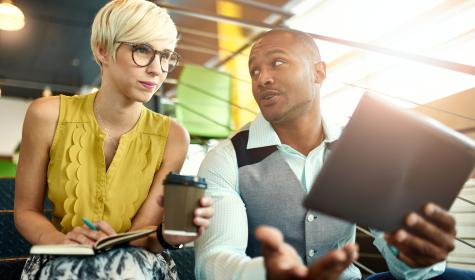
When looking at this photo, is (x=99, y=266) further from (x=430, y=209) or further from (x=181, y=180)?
(x=430, y=209)

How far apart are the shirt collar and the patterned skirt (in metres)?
0.54

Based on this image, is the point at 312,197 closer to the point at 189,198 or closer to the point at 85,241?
the point at 189,198

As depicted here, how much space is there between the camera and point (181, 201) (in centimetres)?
109

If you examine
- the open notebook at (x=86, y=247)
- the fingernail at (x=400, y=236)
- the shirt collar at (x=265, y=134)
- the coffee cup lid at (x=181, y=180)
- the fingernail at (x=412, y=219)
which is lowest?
the open notebook at (x=86, y=247)

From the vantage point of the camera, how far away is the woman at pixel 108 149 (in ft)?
4.92

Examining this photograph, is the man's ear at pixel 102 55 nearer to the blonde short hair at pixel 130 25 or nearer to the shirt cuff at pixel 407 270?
the blonde short hair at pixel 130 25

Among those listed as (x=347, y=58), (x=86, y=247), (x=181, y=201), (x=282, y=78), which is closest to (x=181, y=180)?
(x=181, y=201)

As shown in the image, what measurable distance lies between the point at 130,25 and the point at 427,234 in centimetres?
108

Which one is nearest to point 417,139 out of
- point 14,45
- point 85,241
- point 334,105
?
point 85,241

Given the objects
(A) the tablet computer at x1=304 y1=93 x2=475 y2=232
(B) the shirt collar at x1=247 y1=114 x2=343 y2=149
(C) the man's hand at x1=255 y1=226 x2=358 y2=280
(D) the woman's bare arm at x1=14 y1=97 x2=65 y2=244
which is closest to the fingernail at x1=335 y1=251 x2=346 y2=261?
(C) the man's hand at x1=255 y1=226 x2=358 y2=280

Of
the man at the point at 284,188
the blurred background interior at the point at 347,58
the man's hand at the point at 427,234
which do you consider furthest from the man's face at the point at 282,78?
the man's hand at the point at 427,234

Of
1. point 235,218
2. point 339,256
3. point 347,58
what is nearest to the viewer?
point 339,256

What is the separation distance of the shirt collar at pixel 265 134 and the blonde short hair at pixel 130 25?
418 mm

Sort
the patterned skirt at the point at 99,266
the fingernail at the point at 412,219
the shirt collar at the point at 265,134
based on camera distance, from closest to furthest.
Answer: the fingernail at the point at 412,219 < the patterned skirt at the point at 99,266 < the shirt collar at the point at 265,134
